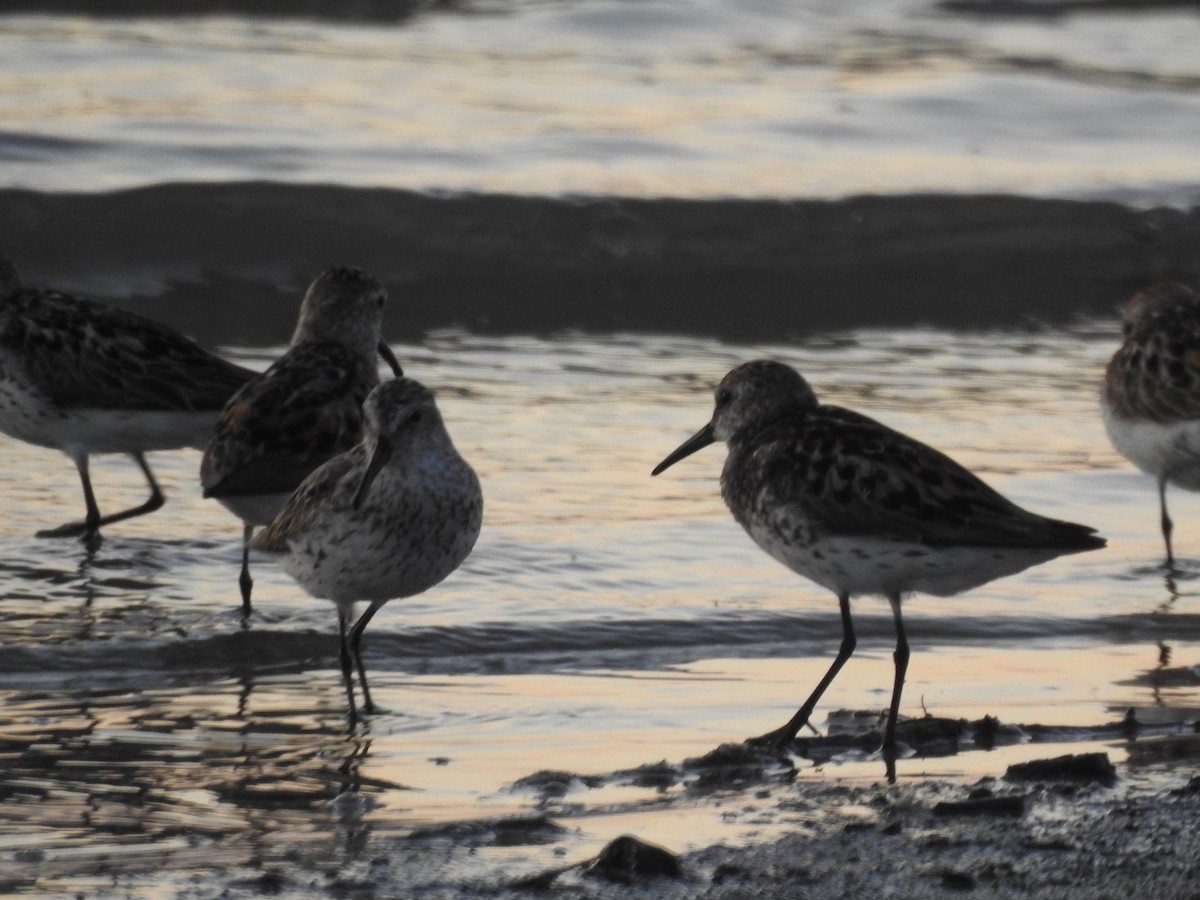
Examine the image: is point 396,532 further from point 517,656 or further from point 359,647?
point 517,656

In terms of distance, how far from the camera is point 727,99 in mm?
17500

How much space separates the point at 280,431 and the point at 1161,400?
10.9 ft

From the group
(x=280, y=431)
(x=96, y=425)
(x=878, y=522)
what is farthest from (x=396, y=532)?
(x=96, y=425)

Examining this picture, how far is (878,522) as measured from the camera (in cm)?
575

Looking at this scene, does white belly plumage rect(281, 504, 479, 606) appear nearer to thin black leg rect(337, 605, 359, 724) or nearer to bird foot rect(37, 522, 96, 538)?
thin black leg rect(337, 605, 359, 724)

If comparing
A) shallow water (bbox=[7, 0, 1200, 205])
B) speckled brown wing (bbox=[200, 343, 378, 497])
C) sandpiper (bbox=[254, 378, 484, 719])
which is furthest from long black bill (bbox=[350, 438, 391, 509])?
shallow water (bbox=[7, 0, 1200, 205])

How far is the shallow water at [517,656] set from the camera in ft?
16.4

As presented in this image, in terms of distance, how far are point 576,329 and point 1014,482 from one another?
4174 mm

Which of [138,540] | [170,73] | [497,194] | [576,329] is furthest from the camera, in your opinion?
[170,73]

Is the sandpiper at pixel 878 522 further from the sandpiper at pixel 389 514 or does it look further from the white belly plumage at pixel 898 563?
the sandpiper at pixel 389 514

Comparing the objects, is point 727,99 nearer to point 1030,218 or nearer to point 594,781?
point 1030,218

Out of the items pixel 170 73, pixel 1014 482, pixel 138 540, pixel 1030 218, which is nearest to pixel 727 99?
pixel 1030 218

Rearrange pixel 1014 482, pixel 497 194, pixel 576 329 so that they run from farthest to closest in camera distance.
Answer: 1. pixel 497 194
2. pixel 576 329
3. pixel 1014 482

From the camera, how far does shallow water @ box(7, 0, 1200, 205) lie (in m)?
15.2
